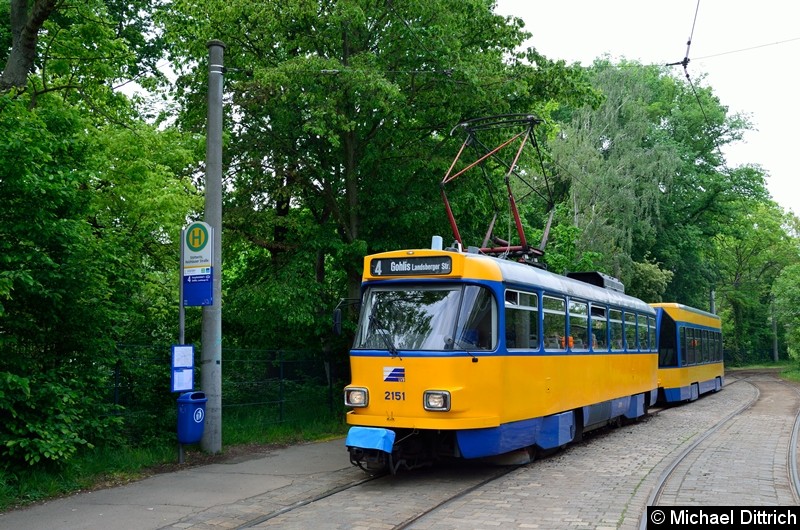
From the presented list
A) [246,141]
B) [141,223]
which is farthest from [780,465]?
[246,141]

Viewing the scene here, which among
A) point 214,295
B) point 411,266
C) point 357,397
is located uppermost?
point 411,266

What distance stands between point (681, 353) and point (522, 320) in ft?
49.6

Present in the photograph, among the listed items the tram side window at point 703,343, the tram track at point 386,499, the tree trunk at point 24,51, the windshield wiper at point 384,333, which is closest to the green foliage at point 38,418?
the tram track at point 386,499

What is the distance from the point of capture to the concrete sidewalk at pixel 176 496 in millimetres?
7977

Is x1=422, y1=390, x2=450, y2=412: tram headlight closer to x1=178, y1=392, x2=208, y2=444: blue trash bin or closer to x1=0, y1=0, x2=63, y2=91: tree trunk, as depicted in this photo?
x1=178, y1=392, x2=208, y2=444: blue trash bin

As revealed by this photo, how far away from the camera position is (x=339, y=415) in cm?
1773

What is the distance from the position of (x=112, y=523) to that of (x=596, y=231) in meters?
32.5

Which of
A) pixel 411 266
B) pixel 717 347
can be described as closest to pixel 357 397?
pixel 411 266

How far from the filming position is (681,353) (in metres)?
24.5

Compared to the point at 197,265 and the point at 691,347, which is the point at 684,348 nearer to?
the point at 691,347

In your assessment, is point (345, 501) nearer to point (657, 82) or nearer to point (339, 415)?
point (339, 415)

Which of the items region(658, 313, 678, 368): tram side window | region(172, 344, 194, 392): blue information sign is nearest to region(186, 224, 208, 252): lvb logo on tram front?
region(172, 344, 194, 392): blue information sign

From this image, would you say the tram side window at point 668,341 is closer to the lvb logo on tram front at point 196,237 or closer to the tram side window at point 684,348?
the tram side window at point 684,348

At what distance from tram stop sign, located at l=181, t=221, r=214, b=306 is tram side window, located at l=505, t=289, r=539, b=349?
4.72m
